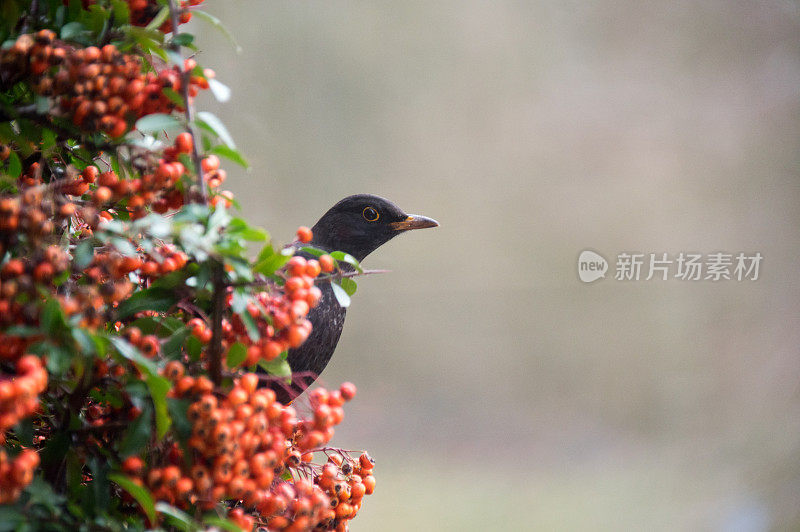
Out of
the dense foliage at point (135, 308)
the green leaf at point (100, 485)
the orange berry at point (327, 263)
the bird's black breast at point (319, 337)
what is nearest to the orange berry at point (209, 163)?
the dense foliage at point (135, 308)

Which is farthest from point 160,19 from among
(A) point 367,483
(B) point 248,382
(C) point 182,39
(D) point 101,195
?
(A) point 367,483

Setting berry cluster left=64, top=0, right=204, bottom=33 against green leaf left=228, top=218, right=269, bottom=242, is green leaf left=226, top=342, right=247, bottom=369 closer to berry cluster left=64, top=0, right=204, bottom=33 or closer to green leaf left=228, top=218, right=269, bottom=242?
green leaf left=228, top=218, right=269, bottom=242

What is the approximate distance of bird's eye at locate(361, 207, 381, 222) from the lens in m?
0.90

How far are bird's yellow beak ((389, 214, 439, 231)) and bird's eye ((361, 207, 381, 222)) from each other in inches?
0.8

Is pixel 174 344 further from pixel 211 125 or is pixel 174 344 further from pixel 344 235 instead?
pixel 344 235

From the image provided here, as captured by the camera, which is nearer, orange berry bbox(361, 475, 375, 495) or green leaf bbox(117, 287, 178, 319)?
green leaf bbox(117, 287, 178, 319)

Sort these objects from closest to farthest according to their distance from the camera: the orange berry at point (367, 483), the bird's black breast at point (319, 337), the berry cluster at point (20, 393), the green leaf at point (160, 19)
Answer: the berry cluster at point (20, 393), the green leaf at point (160, 19), the orange berry at point (367, 483), the bird's black breast at point (319, 337)

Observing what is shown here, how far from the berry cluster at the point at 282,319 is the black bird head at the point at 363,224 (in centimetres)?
43

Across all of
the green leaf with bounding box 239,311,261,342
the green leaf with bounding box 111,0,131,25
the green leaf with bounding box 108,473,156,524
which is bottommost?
the green leaf with bounding box 108,473,156,524

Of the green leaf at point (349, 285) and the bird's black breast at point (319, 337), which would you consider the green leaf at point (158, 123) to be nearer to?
the green leaf at point (349, 285)

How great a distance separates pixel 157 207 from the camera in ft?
1.62

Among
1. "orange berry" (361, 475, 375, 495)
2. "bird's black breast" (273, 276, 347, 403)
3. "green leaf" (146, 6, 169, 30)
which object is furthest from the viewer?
"bird's black breast" (273, 276, 347, 403)

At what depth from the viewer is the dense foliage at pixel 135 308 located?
0.40 m

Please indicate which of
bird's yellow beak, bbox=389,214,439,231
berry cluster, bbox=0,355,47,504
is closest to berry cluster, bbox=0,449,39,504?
berry cluster, bbox=0,355,47,504
